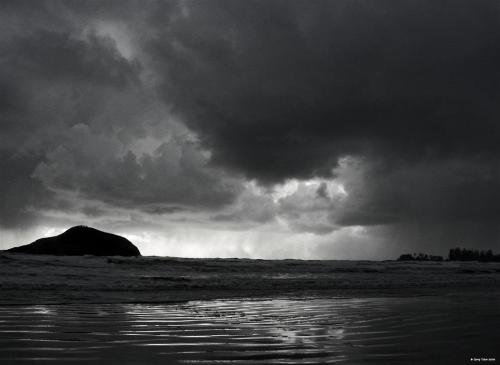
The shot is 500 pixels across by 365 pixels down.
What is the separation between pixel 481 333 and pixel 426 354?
2.32 metres

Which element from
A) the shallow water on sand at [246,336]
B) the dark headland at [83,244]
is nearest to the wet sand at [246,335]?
the shallow water on sand at [246,336]

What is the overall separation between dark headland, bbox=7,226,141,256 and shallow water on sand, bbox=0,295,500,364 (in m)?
57.2

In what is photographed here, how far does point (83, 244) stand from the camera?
65625 millimetres

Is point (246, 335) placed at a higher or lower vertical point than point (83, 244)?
lower

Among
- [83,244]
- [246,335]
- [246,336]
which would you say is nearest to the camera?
[246,336]

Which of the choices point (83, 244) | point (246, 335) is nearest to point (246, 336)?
point (246, 335)

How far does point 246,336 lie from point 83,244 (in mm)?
63774

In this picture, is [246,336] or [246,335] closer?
[246,336]

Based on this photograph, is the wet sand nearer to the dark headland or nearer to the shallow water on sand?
the shallow water on sand

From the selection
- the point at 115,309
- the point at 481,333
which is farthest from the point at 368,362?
the point at 115,309

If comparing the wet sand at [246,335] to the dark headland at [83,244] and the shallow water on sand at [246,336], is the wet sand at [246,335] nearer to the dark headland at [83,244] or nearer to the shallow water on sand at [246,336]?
the shallow water on sand at [246,336]

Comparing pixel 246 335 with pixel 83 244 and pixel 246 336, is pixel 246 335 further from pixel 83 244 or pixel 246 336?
pixel 83 244

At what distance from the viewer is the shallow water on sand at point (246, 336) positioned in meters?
5.05

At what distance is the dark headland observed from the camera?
6456cm
